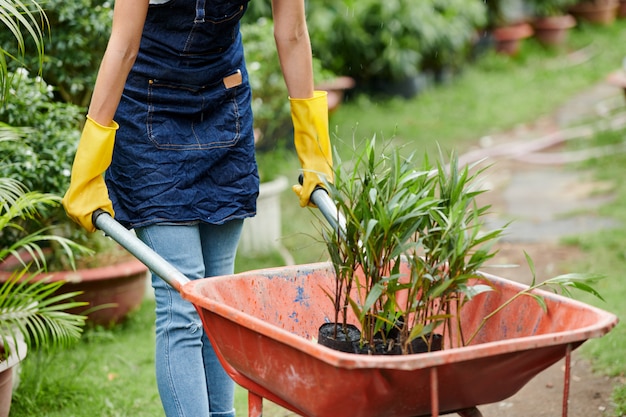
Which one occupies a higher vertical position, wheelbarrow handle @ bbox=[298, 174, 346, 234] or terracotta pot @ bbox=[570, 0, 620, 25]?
terracotta pot @ bbox=[570, 0, 620, 25]

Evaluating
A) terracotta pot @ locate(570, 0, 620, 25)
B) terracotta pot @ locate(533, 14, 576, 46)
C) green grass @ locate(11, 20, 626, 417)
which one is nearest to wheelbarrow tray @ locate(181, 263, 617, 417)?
green grass @ locate(11, 20, 626, 417)

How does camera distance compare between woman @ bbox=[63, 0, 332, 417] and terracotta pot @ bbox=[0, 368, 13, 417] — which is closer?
woman @ bbox=[63, 0, 332, 417]

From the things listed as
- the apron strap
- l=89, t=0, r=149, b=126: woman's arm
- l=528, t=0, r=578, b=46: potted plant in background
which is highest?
l=528, t=0, r=578, b=46: potted plant in background

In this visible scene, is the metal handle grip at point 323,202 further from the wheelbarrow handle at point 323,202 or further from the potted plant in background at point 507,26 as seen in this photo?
the potted plant in background at point 507,26

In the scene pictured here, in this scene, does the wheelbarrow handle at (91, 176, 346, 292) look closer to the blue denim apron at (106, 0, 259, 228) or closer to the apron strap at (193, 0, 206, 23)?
the blue denim apron at (106, 0, 259, 228)

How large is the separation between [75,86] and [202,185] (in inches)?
61.6

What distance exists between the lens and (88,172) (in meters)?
2.17

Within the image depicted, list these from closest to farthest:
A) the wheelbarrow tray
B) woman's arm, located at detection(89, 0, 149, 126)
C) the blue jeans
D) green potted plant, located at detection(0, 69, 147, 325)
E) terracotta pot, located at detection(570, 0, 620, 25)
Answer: the wheelbarrow tray < woman's arm, located at detection(89, 0, 149, 126) < the blue jeans < green potted plant, located at detection(0, 69, 147, 325) < terracotta pot, located at detection(570, 0, 620, 25)

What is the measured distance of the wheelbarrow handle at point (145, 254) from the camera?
6.66 feet

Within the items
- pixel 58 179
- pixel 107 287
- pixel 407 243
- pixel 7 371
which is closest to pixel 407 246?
pixel 407 243

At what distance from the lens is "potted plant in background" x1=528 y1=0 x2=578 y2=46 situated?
1207cm

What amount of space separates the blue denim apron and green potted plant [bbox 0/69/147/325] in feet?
1.82

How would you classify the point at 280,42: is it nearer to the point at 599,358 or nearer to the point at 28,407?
the point at 28,407

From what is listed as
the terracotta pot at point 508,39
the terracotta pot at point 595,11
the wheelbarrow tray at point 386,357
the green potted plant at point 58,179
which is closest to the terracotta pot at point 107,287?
the green potted plant at point 58,179
